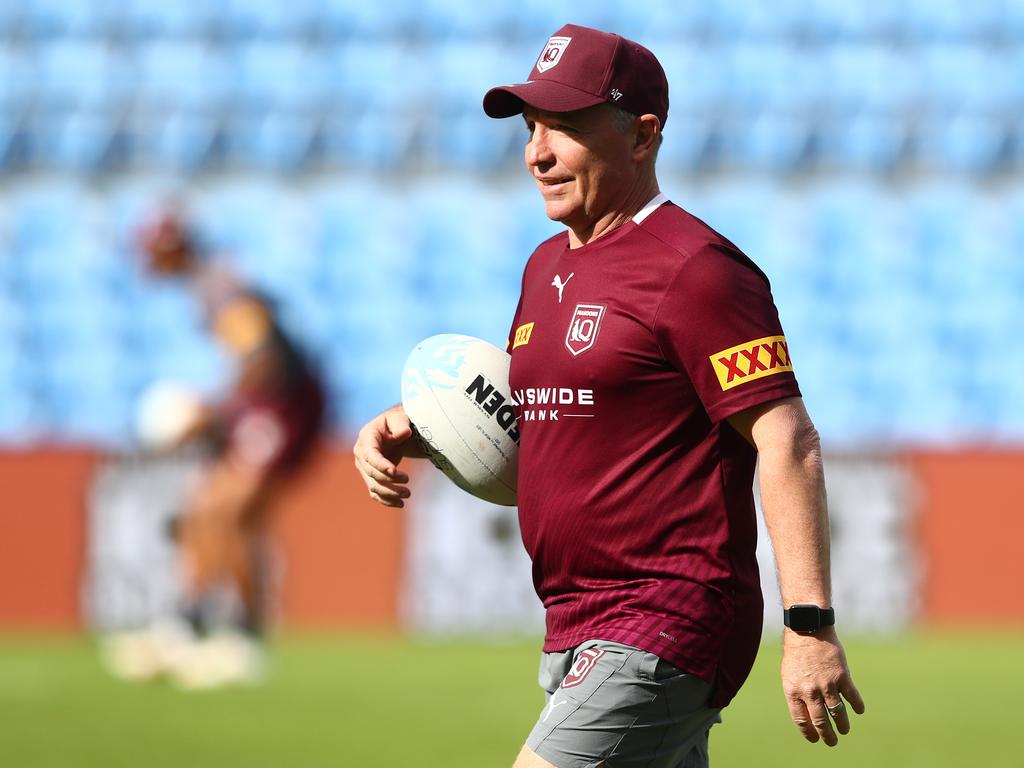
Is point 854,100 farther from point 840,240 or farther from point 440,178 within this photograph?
point 440,178

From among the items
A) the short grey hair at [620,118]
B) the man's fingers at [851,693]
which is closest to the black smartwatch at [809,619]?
the man's fingers at [851,693]

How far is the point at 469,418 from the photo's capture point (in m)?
3.96

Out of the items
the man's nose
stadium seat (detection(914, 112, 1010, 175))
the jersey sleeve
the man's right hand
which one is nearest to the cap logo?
the man's nose

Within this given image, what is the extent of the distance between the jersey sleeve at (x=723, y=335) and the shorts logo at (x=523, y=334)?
397 millimetres

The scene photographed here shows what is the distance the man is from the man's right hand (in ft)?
1.00

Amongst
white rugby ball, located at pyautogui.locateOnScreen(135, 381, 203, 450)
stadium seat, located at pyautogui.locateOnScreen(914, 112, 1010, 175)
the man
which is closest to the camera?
the man

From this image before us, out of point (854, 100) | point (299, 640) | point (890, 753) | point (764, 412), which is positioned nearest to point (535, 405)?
point (764, 412)

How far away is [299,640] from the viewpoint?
13.1m

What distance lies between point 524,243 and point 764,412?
13.9 meters

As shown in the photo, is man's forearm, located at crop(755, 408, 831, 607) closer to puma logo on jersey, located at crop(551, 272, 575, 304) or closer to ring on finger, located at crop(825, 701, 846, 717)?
ring on finger, located at crop(825, 701, 846, 717)

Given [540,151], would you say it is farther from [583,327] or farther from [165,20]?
[165,20]

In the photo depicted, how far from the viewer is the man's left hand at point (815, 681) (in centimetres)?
312

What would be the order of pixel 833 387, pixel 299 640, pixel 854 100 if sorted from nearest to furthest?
pixel 299 640 < pixel 833 387 < pixel 854 100

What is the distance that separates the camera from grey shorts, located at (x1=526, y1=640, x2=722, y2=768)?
10.9ft
